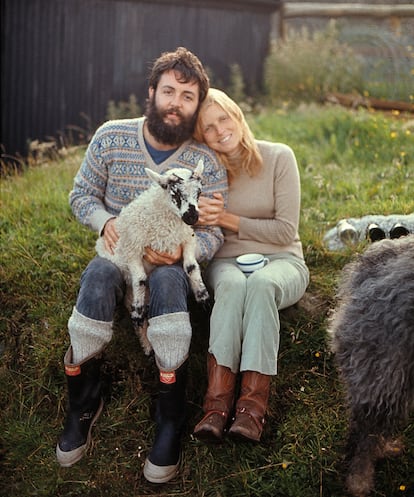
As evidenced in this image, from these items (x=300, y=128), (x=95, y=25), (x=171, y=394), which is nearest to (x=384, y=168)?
(x=300, y=128)

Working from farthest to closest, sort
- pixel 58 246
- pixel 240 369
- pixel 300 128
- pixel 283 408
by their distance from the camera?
pixel 300 128, pixel 58 246, pixel 283 408, pixel 240 369

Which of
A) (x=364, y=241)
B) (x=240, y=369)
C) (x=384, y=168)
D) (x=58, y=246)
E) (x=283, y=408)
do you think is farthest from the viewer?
(x=384, y=168)

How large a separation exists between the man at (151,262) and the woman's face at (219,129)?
0.07 m

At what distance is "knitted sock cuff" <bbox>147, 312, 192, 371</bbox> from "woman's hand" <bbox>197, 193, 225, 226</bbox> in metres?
0.67

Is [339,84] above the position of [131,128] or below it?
below

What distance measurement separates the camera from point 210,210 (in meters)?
3.83

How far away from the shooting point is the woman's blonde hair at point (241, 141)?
12.8 feet

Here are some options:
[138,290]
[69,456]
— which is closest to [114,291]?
[138,290]

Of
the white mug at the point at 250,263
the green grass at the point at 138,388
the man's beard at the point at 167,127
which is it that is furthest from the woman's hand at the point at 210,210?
the green grass at the point at 138,388

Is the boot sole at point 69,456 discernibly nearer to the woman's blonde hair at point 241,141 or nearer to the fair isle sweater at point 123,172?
the fair isle sweater at point 123,172

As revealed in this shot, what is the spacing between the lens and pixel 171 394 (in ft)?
11.1

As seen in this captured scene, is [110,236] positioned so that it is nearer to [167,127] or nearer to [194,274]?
[194,274]

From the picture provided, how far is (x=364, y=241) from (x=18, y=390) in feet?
8.02

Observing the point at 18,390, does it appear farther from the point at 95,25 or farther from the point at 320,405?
the point at 95,25
